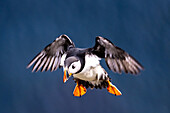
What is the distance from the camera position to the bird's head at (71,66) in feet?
6.64

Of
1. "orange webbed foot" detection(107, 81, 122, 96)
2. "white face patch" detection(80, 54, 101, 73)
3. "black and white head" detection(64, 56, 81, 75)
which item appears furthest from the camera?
"orange webbed foot" detection(107, 81, 122, 96)

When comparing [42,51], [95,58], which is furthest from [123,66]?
[42,51]

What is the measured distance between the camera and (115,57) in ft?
7.07

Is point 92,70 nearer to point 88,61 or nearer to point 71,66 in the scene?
point 88,61

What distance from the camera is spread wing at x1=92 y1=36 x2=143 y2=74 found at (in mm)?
2090

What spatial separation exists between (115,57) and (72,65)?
399 millimetres

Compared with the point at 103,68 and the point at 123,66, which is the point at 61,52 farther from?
the point at 123,66

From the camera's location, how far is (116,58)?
2.16 meters

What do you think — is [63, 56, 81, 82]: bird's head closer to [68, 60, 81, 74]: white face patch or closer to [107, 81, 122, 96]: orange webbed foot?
[68, 60, 81, 74]: white face patch

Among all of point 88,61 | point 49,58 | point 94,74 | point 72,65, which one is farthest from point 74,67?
point 49,58

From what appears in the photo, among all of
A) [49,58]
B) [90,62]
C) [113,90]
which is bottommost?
[113,90]

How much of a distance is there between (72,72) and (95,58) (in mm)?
267

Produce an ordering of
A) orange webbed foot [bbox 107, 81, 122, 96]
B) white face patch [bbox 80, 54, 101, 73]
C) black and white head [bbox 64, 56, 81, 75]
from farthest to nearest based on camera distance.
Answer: orange webbed foot [bbox 107, 81, 122, 96], white face patch [bbox 80, 54, 101, 73], black and white head [bbox 64, 56, 81, 75]

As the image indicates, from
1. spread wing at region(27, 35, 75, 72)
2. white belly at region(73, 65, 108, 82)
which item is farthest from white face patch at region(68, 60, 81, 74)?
spread wing at region(27, 35, 75, 72)
